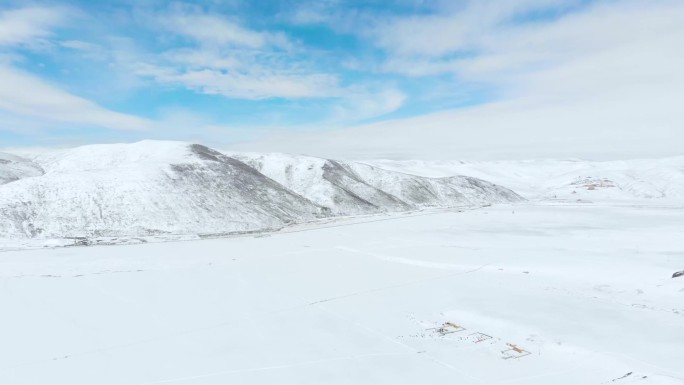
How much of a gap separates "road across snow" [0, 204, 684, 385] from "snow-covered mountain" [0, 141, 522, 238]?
19.9m

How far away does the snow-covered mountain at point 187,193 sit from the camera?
56.5 meters

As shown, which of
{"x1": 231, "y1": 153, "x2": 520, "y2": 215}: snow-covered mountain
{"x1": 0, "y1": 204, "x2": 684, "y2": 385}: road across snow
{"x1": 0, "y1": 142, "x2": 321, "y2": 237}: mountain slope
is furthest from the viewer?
{"x1": 231, "y1": 153, "x2": 520, "y2": 215}: snow-covered mountain

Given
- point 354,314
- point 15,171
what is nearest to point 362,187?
point 15,171

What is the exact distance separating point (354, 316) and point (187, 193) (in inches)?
2206

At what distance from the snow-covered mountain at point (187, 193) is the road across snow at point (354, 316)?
782 inches

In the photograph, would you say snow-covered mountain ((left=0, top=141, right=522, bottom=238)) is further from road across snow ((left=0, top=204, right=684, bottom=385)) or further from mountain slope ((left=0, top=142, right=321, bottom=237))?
road across snow ((left=0, top=204, right=684, bottom=385))

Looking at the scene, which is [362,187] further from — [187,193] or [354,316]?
[354,316]

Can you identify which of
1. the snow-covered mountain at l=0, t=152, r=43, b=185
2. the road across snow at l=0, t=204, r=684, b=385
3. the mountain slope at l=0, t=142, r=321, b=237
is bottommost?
the road across snow at l=0, t=204, r=684, b=385

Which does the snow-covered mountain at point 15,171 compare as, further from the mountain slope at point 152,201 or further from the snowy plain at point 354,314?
the snowy plain at point 354,314

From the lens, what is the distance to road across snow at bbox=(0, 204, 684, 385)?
46.0 ft

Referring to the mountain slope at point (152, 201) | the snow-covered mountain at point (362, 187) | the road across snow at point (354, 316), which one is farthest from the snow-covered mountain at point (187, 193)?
the road across snow at point (354, 316)

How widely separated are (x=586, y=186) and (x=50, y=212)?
148 meters

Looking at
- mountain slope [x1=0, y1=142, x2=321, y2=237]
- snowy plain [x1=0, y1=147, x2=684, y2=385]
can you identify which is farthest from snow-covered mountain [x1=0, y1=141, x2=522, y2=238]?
snowy plain [x1=0, y1=147, x2=684, y2=385]

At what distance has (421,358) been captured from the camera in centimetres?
1498
